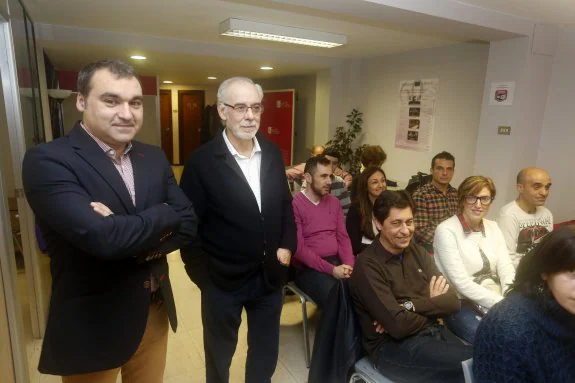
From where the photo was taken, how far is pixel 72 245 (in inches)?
40.9

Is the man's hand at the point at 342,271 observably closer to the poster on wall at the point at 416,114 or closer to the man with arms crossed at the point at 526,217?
the man with arms crossed at the point at 526,217

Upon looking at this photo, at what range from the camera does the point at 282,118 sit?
24.3 ft

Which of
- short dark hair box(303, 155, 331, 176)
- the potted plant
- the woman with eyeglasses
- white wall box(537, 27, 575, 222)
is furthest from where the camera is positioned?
the potted plant

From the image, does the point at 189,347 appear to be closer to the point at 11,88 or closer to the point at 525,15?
the point at 11,88

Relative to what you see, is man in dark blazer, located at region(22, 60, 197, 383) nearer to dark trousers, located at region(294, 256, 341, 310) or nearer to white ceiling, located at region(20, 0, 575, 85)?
dark trousers, located at region(294, 256, 341, 310)

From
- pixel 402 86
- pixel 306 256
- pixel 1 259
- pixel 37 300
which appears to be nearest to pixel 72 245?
pixel 1 259

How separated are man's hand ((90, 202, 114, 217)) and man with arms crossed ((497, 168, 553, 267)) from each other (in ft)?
8.34

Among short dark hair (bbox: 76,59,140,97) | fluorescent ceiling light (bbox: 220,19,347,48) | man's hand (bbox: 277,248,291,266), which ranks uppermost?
fluorescent ceiling light (bbox: 220,19,347,48)

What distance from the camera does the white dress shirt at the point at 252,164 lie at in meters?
1.62

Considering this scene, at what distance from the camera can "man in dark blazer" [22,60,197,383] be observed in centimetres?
98

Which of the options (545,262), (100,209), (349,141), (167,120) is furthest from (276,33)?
(167,120)

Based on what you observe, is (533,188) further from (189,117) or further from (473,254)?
(189,117)

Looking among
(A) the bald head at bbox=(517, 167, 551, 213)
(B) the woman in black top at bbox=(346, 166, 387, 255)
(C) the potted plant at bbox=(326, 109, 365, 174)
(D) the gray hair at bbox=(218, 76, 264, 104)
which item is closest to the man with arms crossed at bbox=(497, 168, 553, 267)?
(A) the bald head at bbox=(517, 167, 551, 213)

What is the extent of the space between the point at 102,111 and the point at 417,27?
9.33 ft
